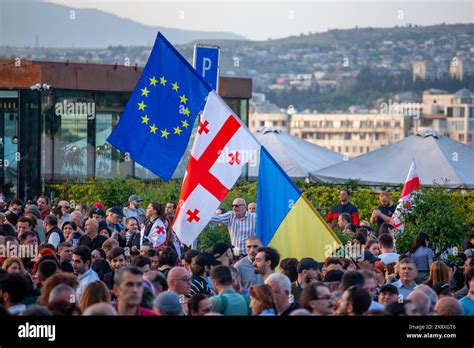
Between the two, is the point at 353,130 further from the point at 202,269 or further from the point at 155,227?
the point at 202,269

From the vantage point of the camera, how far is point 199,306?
35.6 feet

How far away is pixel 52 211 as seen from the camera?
21688 millimetres

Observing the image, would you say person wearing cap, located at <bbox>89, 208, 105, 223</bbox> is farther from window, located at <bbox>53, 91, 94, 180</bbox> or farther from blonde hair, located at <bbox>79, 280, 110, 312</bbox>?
window, located at <bbox>53, 91, 94, 180</bbox>

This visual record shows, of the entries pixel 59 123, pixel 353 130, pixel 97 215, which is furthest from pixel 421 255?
pixel 353 130

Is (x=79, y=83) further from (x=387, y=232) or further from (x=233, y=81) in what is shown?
(x=387, y=232)

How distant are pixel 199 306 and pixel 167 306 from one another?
0.50 metres

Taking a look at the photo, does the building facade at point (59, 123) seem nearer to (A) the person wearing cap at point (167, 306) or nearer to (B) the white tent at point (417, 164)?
(B) the white tent at point (417, 164)

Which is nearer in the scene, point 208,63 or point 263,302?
point 263,302

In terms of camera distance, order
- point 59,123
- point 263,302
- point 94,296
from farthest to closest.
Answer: point 59,123
point 263,302
point 94,296

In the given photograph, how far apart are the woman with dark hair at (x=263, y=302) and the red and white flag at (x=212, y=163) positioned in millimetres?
4339

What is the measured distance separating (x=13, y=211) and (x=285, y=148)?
57.8 ft

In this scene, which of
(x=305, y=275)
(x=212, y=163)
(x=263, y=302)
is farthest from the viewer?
(x=212, y=163)

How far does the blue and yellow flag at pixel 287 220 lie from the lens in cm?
1445

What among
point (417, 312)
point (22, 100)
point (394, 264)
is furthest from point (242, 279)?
point (22, 100)
